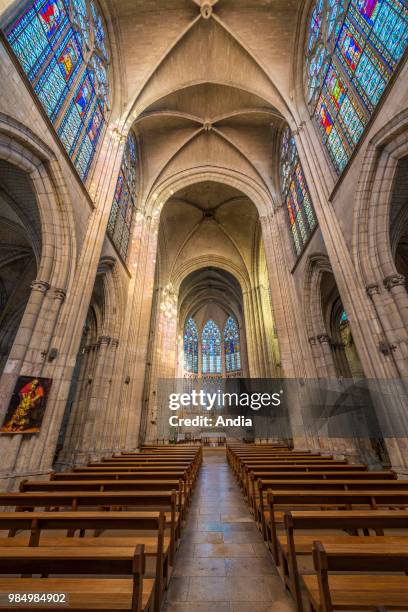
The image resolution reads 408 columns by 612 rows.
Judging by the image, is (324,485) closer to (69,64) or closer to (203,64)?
(69,64)

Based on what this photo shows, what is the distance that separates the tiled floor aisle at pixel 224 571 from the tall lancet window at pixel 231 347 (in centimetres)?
2851

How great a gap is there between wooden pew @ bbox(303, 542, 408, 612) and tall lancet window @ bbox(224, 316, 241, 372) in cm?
3072

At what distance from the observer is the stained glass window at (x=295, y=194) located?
11.4 meters

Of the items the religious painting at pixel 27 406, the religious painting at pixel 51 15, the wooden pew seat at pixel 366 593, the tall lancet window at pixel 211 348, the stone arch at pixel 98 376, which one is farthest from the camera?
the tall lancet window at pixel 211 348

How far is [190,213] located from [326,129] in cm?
1316

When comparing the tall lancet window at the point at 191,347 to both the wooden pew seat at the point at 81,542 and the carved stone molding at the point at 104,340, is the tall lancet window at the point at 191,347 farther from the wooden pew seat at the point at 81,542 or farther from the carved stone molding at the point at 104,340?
the wooden pew seat at the point at 81,542

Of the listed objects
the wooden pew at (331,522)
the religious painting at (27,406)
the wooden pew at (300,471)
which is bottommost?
the wooden pew at (331,522)

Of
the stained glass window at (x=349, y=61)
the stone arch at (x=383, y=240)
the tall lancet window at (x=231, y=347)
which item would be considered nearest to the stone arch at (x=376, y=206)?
the stone arch at (x=383, y=240)

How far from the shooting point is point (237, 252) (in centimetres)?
2317

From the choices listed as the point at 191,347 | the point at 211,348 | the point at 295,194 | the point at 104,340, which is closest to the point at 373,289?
the point at 295,194

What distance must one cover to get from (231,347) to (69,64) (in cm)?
2965

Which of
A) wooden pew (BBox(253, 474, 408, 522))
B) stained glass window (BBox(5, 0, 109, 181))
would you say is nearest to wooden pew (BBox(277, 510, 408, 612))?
wooden pew (BBox(253, 474, 408, 522))

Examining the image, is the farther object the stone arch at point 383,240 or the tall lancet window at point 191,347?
the tall lancet window at point 191,347

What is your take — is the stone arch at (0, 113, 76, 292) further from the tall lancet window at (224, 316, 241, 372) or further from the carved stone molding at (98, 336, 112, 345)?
the tall lancet window at (224, 316, 241, 372)
